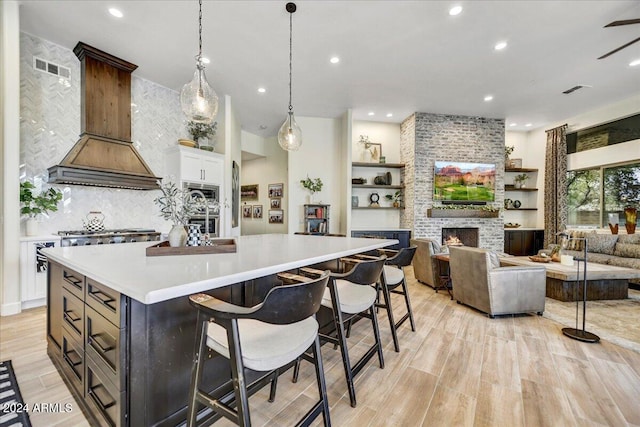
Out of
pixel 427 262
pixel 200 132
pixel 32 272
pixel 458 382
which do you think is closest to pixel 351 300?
pixel 458 382

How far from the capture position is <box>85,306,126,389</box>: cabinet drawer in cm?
117

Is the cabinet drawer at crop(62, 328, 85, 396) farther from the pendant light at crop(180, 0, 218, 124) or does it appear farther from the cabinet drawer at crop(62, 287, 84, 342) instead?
the pendant light at crop(180, 0, 218, 124)

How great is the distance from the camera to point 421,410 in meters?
1.66

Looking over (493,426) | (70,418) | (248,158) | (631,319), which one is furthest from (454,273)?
(248,158)

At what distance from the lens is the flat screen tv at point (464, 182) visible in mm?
6621

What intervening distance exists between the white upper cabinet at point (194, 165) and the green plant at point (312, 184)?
75.7 inches

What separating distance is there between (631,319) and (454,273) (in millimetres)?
1919

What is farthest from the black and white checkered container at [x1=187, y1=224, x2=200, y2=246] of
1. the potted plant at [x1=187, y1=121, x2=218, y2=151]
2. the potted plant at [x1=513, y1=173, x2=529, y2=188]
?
the potted plant at [x1=513, y1=173, x2=529, y2=188]

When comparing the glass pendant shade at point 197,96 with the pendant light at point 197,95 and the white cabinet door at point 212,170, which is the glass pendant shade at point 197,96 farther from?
the white cabinet door at point 212,170

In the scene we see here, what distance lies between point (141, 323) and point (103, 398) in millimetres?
540

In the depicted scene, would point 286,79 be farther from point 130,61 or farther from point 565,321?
point 565,321

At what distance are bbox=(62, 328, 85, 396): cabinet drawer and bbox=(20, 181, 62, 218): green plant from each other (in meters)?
2.56

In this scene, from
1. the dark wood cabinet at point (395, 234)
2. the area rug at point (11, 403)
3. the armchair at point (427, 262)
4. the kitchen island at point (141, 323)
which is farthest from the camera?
the dark wood cabinet at point (395, 234)

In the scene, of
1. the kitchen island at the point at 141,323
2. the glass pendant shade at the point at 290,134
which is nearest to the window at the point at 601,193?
the glass pendant shade at the point at 290,134
